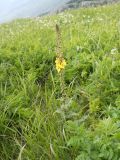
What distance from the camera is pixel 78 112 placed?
4.07m

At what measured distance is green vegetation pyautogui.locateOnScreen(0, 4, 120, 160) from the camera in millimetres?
3189

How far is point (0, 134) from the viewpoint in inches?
169

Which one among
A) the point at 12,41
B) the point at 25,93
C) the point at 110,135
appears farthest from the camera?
the point at 12,41

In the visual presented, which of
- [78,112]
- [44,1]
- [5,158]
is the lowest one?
[44,1]

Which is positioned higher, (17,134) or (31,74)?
(31,74)

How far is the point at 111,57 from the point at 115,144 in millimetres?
2088

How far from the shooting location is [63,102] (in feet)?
12.9

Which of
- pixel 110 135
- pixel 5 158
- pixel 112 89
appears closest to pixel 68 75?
pixel 112 89

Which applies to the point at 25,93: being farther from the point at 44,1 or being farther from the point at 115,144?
the point at 44,1

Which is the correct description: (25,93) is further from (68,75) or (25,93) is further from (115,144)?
(115,144)

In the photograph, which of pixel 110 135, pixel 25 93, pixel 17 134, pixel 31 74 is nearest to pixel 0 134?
pixel 17 134

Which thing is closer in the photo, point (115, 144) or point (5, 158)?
point (115, 144)

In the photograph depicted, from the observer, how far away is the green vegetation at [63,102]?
319 cm

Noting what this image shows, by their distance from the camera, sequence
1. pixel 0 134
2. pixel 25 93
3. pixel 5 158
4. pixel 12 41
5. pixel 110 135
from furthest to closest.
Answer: pixel 12 41
pixel 25 93
pixel 0 134
pixel 5 158
pixel 110 135
